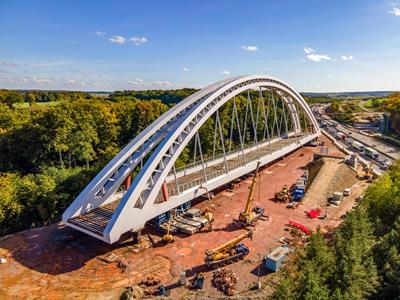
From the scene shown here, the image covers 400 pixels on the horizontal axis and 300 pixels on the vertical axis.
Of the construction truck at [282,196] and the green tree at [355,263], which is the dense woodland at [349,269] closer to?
the green tree at [355,263]

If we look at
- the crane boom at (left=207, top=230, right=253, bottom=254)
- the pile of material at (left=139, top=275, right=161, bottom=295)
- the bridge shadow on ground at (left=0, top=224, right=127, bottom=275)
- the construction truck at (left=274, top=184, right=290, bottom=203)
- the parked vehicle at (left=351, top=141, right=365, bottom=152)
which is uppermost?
the parked vehicle at (left=351, top=141, right=365, bottom=152)

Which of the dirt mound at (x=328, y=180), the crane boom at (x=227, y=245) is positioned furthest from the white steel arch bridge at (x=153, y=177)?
the dirt mound at (x=328, y=180)

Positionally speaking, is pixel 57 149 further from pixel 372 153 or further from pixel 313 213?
pixel 372 153

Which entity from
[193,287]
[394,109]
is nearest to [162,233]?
[193,287]

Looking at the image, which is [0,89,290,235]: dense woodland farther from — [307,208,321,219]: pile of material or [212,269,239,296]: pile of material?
[212,269,239,296]: pile of material

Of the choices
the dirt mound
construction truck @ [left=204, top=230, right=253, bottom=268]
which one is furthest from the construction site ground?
the dirt mound

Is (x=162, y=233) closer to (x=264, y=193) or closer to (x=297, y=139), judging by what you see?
(x=264, y=193)

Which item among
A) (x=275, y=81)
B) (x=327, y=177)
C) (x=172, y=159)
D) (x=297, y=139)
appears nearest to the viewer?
(x=172, y=159)

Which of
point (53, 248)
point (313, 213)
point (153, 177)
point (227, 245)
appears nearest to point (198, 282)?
point (227, 245)
